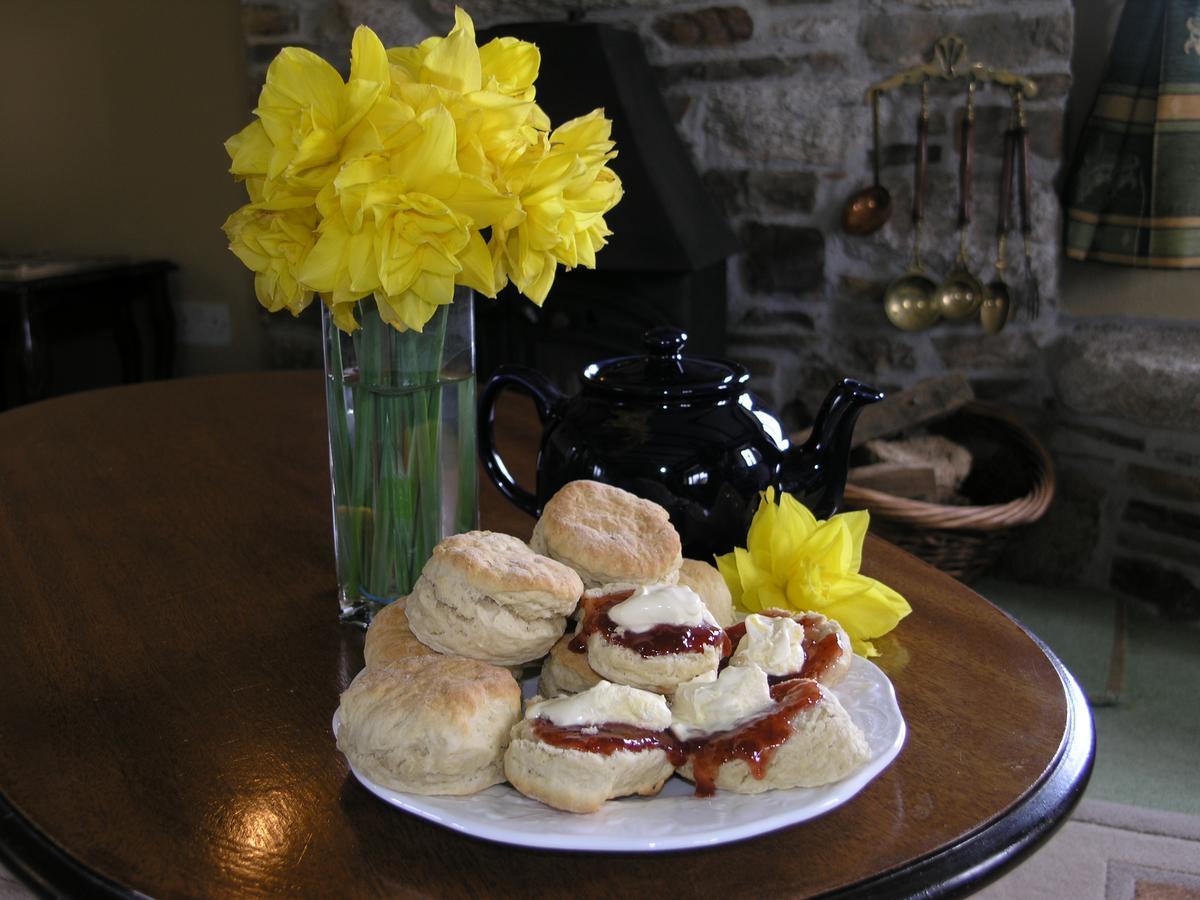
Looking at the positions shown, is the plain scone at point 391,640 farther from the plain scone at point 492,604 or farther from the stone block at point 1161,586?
the stone block at point 1161,586

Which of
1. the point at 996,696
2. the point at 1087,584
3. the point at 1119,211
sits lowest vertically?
the point at 1087,584

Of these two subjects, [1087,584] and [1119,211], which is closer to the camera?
[1119,211]

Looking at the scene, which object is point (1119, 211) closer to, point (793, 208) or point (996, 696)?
point (793, 208)

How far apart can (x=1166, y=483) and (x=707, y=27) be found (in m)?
1.27

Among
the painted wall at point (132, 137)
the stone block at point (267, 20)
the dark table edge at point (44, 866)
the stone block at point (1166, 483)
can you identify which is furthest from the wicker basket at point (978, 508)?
the painted wall at point (132, 137)

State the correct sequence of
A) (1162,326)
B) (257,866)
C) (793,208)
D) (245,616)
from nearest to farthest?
(257,866) → (245,616) → (1162,326) → (793,208)

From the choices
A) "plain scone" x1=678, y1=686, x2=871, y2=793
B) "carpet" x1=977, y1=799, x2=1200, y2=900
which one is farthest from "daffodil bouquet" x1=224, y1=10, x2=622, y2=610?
"carpet" x1=977, y1=799, x2=1200, y2=900

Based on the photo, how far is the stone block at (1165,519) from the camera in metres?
2.22

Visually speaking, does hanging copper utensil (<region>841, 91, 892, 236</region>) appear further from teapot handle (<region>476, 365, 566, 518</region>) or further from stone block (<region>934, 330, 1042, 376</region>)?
teapot handle (<region>476, 365, 566, 518</region>)

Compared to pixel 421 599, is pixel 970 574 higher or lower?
lower

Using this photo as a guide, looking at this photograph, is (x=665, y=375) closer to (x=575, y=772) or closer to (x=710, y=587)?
(x=710, y=587)

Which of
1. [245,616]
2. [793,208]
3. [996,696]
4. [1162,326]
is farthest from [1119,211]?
[245,616]

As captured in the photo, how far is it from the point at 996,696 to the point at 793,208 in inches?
72.3

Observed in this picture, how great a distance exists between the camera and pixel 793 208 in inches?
98.0
